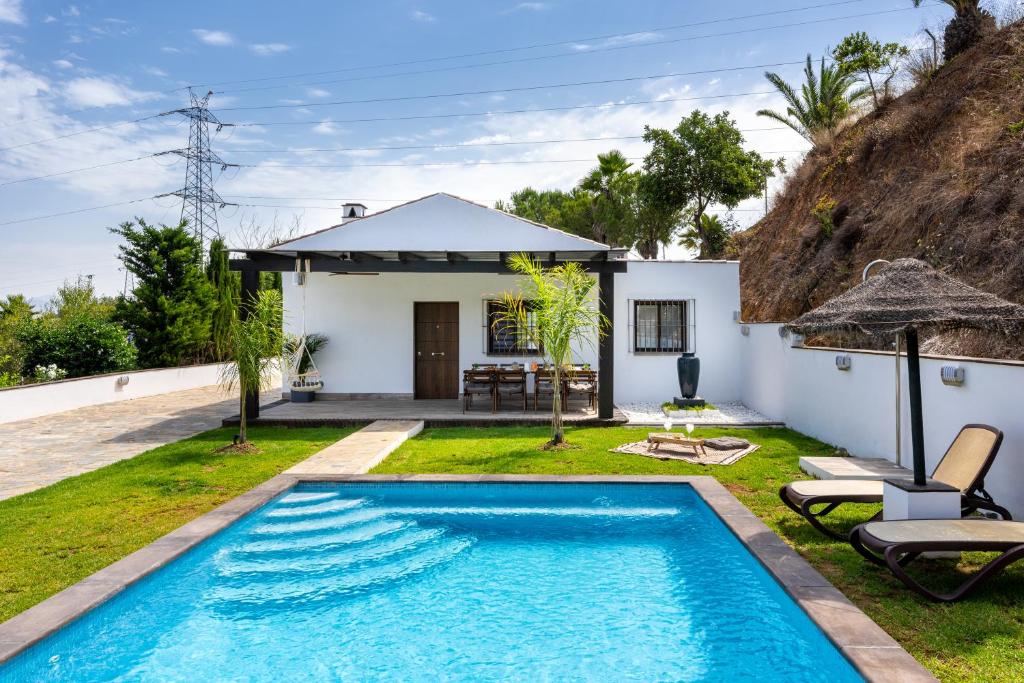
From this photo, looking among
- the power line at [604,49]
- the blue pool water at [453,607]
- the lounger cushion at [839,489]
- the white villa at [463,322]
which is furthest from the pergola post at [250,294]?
the power line at [604,49]

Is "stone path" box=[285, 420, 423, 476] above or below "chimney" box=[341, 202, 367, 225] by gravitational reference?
below

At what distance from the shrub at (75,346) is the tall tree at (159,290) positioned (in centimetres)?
96

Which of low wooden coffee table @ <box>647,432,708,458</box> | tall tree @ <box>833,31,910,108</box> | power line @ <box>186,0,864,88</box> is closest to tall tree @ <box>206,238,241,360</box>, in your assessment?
power line @ <box>186,0,864,88</box>

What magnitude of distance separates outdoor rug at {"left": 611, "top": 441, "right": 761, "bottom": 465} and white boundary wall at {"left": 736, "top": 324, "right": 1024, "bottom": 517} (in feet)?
4.38

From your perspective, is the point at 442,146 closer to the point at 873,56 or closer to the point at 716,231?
Result: the point at 716,231

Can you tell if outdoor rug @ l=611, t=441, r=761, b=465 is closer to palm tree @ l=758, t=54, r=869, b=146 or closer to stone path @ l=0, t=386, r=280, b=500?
stone path @ l=0, t=386, r=280, b=500

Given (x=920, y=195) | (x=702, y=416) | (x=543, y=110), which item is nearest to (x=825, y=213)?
(x=920, y=195)

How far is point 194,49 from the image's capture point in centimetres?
2064

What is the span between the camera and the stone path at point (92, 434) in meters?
7.82

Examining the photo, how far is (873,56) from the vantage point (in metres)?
19.1

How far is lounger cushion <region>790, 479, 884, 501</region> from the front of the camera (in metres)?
5.18

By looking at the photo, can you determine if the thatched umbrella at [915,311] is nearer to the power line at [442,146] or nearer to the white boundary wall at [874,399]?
the white boundary wall at [874,399]

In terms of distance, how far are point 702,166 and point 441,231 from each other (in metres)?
19.7

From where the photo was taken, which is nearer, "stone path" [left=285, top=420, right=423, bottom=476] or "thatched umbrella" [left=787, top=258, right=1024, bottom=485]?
"thatched umbrella" [left=787, top=258, right=1024, bottom=485]
